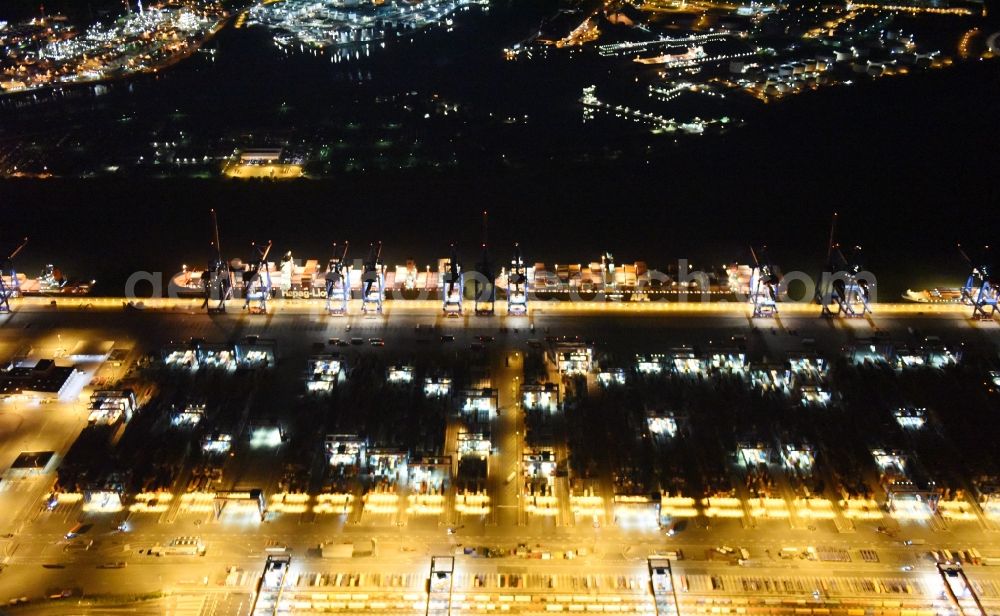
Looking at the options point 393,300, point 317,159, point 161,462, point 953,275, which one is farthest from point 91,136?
point 953,275

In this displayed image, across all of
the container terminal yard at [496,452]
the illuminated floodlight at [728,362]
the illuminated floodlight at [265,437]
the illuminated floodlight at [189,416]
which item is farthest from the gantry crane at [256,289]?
the illuminated floodlight at [728,362]

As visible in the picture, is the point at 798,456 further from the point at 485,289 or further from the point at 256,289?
the point at 256,289

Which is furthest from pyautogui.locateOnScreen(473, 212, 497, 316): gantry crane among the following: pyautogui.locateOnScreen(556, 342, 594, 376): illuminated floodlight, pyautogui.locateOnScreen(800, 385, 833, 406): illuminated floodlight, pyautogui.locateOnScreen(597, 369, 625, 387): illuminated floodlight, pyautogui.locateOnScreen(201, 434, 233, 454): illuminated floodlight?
pyautogui.locateOnScreen(800, 385, 833, 406): illuminated floodlight

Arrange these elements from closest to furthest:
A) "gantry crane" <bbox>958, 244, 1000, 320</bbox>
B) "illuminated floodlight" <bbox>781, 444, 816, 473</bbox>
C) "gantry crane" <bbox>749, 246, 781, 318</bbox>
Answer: "illuminated floodlight" <bbox>781, 444, 816, 473</bbox>, "gantry crane" <bbox>958, 244, 1000, 320</bbox>, "gantry crane" <bbox>749, 246, 781, 318</bbox>

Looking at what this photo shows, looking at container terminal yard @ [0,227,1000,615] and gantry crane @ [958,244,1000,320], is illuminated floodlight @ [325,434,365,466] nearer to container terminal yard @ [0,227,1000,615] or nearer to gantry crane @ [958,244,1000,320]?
container terminal yard @ [0,227,1000,615]

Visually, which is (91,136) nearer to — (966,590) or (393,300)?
(393,300)
